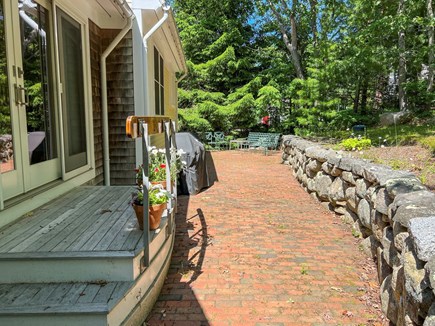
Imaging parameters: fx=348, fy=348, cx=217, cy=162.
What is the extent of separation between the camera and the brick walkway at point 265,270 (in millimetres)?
2543

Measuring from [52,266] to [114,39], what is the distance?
3.46 metres

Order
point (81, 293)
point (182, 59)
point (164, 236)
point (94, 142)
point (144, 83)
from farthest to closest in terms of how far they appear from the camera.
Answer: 1. point (182, 59)
2. point (144, 83)
3. point (94, 142)
4. point (164, 236)
5. point (81, 293)

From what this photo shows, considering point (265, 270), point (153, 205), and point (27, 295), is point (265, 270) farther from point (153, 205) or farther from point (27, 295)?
point (27, 295)

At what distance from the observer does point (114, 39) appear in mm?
4664

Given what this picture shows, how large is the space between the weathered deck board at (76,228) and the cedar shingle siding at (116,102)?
57.5 inches

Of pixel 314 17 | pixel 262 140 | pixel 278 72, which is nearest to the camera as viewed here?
pixel 262 140

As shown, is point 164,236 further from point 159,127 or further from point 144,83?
point 144,83

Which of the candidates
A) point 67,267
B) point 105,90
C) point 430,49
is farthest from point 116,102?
point 430,49

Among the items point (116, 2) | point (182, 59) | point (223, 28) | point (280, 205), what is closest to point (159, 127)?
point (116, 2)

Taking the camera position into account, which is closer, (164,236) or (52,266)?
(52,266)

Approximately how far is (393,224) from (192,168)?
14.1 feet

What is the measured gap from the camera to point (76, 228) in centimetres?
263

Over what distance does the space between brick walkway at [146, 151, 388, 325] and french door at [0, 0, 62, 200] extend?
5.02ft

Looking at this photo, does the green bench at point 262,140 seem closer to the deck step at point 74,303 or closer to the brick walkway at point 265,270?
the brick walkway at point 265,270
